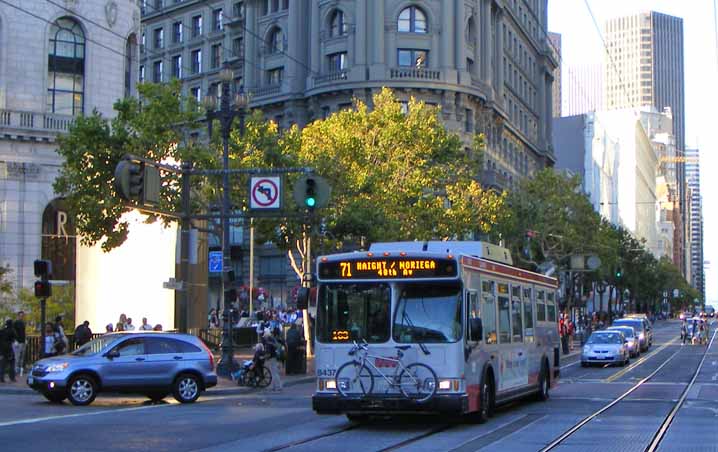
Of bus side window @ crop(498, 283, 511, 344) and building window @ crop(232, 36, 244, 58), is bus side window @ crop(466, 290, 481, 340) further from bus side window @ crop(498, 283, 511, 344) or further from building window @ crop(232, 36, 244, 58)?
building window @ crop(232, 36, 244, 58)

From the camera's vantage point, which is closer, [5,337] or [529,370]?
[529,370]

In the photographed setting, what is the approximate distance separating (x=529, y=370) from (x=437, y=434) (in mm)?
5756

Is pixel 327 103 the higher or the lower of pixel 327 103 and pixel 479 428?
the higher

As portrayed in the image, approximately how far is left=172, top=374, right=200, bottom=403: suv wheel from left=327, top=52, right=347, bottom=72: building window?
1921 inches

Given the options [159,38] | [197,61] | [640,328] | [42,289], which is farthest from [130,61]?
[159,38]

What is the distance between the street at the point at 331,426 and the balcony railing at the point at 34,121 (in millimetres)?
25824

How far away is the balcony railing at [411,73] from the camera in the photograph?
6962cm

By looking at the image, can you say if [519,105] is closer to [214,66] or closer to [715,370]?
[214,66]

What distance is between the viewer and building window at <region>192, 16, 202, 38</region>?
289 ft

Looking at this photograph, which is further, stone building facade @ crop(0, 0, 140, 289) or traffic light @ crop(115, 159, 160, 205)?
stone building facade @ crop(0, 0, 140, 289)

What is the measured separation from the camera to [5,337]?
2973 centimetres

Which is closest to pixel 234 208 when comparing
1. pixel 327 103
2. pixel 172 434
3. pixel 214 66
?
pixel 172 434

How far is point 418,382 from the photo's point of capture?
17047 millimetres

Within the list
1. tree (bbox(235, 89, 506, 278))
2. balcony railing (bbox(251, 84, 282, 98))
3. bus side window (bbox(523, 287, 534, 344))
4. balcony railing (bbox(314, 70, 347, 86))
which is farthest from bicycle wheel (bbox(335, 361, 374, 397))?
balcony railing (bbox(251, 84, 282, 98))
